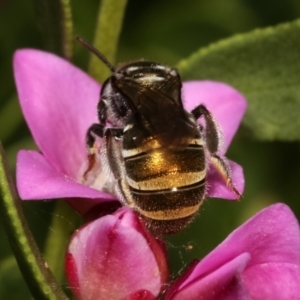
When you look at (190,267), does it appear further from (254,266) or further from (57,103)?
(57,103)

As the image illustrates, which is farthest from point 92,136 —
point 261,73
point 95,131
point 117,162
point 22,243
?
point 261,73

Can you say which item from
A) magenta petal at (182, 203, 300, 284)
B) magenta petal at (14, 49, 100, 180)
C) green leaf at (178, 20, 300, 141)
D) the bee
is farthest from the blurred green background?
magenta petal at (182, 203, 300, 284)

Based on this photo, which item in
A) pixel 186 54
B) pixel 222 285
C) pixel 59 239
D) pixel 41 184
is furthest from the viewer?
pixel 186 54

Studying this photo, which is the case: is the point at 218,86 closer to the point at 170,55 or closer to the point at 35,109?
the point at 35,109

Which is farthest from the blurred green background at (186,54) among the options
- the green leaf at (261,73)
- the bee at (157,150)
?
the bee at (157,150)

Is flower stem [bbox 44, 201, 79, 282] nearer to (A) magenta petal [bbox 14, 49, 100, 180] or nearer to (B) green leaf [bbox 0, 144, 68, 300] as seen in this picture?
(A) magenta petal [bbox 14, 49, 100, 180]

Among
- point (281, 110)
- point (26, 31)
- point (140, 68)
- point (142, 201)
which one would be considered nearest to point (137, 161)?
point (142, 201)

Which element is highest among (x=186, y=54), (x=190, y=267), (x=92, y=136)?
(x=92, y=136)
